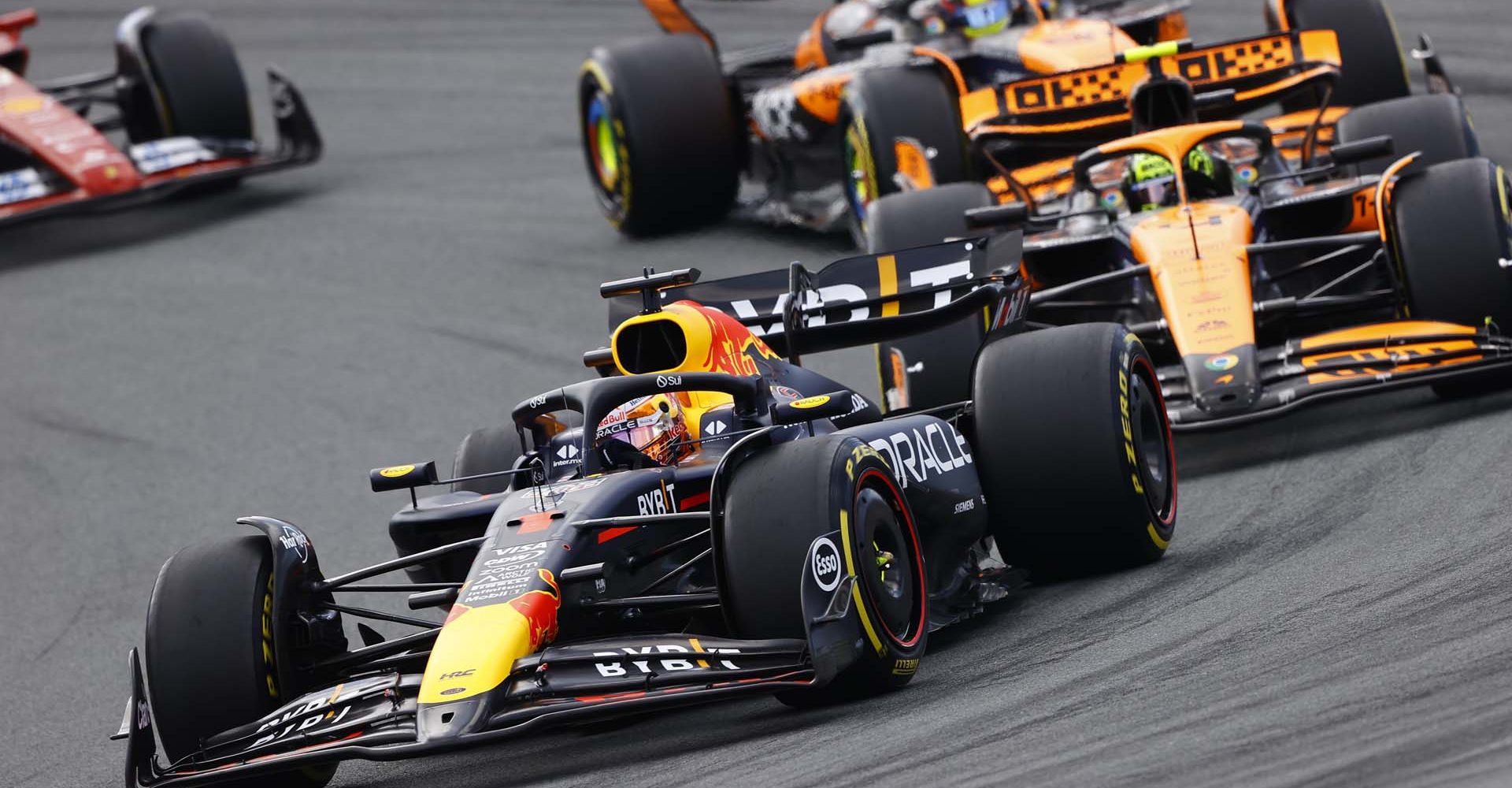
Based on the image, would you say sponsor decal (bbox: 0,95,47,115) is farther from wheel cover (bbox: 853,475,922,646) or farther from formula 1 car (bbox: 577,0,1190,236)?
wheel cover (bbox: 853,475,922,646)

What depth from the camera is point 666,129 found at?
636 inches

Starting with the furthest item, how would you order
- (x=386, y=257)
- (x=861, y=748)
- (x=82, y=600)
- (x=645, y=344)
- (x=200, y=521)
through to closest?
(x=386, y=257), (x=200, y=521), (x=82, y=600), (x=645, y=344), (x=861, y=748)

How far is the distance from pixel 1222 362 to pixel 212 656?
491cm

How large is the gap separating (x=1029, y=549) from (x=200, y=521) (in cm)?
525

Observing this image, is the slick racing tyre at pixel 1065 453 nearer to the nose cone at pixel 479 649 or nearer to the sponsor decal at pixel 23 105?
the nose cone at pixel 479 649

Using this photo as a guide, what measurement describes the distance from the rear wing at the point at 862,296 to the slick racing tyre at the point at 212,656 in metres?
2.33

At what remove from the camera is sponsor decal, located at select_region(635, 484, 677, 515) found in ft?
23.3

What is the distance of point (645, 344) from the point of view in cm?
786

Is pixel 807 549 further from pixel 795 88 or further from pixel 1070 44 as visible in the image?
pixel 795 88

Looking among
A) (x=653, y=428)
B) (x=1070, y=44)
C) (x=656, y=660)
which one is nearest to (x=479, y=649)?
(x=656, y=660)

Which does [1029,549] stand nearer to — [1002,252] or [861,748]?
[1002,252]

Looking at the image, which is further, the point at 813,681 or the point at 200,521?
the point at 200,521

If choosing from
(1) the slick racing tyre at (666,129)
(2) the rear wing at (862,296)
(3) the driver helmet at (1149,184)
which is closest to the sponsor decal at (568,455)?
(2) the rear wing at (862,296)

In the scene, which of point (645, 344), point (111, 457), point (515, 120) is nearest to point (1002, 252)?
point (645, 344)
